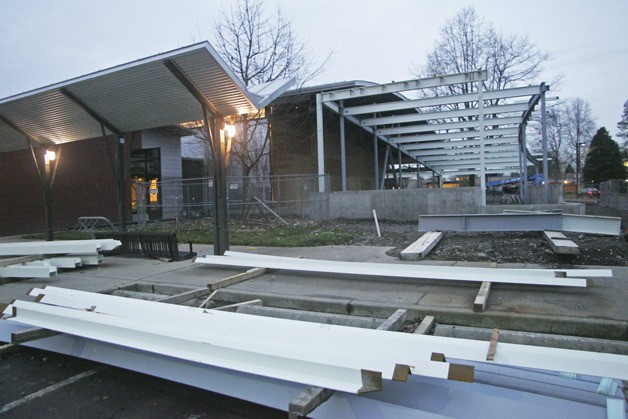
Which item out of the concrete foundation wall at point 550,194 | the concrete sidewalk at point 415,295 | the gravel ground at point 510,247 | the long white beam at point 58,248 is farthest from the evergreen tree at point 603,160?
the long white beam at point 58,248

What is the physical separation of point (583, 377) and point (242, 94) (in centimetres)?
758

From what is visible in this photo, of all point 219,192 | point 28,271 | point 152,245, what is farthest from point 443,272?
point 28,271

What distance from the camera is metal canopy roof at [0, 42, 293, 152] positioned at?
8422 millimetres

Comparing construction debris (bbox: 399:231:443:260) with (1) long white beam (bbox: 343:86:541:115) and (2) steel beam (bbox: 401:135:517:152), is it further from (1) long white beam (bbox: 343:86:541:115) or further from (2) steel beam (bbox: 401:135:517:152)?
(2) steel beam (bbox: 401:135:517:152)

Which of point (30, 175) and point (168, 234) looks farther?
point (30, 175)

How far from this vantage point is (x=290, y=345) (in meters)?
3.45

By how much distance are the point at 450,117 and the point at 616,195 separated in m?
14.0

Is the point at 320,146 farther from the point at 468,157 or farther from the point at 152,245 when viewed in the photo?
the point at 468,157

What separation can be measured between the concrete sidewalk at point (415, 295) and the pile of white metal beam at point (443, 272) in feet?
0.59

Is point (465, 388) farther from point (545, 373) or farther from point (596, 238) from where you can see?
→ point (596, 238)

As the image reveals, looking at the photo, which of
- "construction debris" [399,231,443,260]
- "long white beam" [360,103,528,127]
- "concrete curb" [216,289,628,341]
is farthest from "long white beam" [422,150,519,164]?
"concrete curb" [216,289,628,341]

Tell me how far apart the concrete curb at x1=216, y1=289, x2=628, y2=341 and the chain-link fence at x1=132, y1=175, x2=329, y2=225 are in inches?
427

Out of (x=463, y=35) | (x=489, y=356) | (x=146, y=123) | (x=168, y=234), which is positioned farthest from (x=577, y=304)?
(x=463, y=35)

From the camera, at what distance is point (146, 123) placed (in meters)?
11.5
